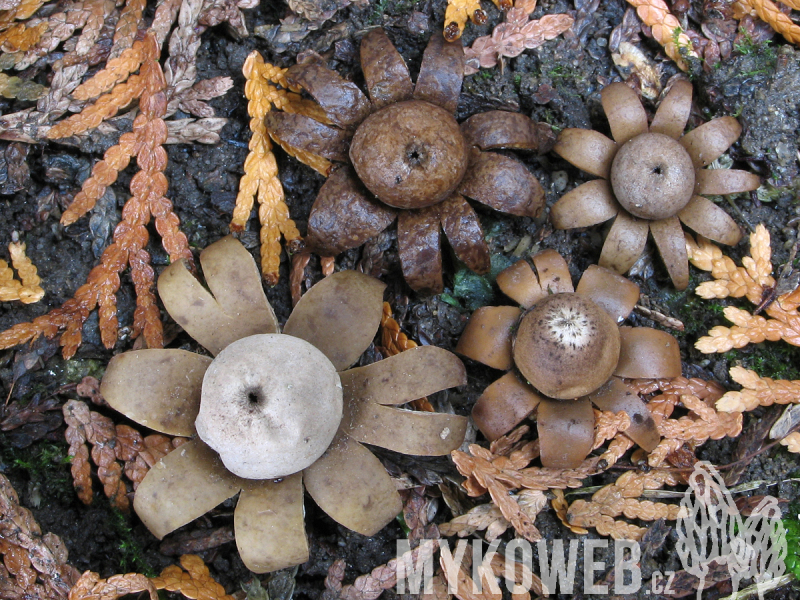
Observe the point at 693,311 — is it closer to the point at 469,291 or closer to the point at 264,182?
the point at 469,291

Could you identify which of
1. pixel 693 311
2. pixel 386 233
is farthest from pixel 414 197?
pixel 693 311

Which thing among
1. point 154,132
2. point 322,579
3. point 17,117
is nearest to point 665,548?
point 322,579

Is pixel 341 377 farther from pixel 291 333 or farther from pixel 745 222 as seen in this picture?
pixel 745 222

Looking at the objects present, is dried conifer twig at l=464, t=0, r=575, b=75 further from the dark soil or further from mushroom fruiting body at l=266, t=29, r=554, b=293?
mushroom fruiting body at l=266, t=29, r=554, b=293

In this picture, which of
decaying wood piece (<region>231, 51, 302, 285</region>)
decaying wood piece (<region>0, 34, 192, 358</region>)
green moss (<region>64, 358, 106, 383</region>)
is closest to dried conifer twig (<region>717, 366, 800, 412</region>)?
decaying wood piece (<region>231, 51, 302, 285</region>)

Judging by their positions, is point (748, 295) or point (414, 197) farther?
point (748, 295)

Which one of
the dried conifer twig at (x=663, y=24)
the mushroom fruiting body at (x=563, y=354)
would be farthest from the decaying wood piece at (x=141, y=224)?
the dried conifer twig at (x=663, y=24)
